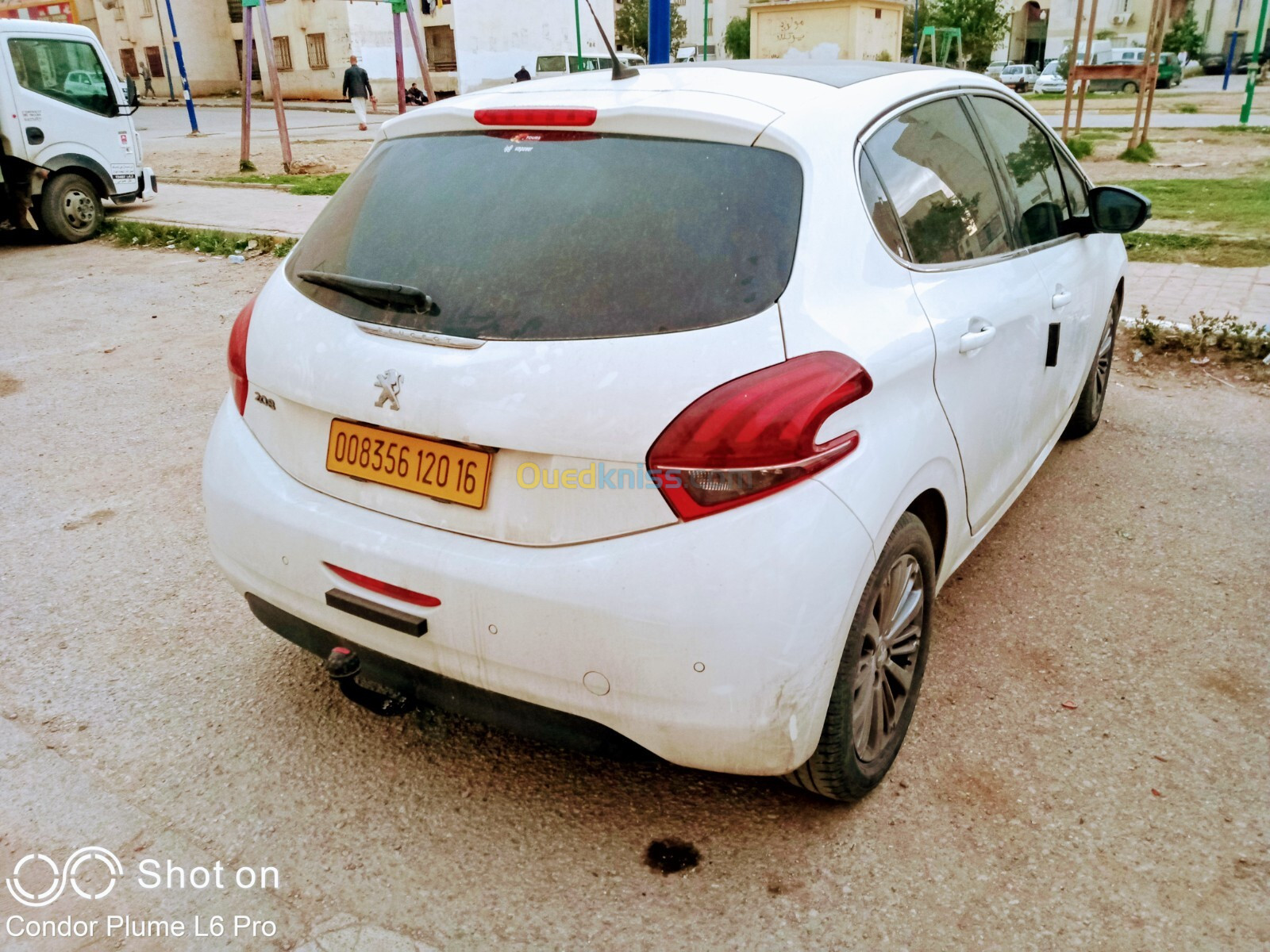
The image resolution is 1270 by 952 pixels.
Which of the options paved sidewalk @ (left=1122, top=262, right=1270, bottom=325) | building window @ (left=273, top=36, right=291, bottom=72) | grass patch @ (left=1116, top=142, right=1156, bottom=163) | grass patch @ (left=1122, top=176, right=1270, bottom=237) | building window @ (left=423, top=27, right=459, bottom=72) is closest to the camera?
paved sidewalk @ (left=1122, top=262, right=1270, bottom=325)

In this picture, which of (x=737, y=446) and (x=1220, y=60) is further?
(x=1220, y=60)

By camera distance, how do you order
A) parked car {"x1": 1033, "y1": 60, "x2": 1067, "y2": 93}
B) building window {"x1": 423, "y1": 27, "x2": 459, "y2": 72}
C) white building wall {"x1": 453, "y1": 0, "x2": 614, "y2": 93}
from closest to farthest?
white building wall {"x1": 453, "y1": 0, "x2": 614, "y2": 93}, parked car {"x1": 1033, "y1": 60, "x2": 1067, "y2": 93}, building window {"x1": 423, "y1": 27, "x2": 459, "y2": 72}

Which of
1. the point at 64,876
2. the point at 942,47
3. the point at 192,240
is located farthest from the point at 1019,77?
the point at 64,876

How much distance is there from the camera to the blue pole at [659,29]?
755 centimetres

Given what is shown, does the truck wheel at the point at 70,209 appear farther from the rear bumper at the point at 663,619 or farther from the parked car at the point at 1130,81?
the parked car at the point at 1130,81

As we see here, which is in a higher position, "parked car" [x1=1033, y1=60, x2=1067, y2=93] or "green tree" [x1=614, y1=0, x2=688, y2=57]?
"green tree" [x1=614, y1=0, x2=688, y2=57]

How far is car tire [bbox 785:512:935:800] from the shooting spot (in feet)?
7.42

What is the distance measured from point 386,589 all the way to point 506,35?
4127cm

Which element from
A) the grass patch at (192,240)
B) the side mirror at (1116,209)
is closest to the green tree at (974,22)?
the grass patch at (192,240)

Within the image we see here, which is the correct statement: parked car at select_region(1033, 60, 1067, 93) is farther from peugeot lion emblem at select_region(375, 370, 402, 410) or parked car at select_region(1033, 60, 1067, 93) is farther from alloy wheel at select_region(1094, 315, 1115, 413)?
peugeot lion emblem at select_region(375, 370, 402, 410)

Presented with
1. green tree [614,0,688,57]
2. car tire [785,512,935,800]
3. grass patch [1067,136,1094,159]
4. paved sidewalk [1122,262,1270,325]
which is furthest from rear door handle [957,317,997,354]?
green tree [614,0,688,57]

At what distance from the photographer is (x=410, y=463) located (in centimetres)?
225

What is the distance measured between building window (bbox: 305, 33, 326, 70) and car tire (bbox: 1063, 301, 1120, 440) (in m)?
45.6

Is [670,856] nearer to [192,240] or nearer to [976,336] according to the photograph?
[976,336]
